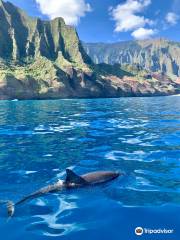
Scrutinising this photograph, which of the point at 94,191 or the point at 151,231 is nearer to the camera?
the point at 151,231

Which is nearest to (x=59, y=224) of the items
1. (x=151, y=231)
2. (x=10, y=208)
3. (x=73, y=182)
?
(x=10, y=208)

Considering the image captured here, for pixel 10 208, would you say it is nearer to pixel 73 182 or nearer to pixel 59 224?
pixel 59 224

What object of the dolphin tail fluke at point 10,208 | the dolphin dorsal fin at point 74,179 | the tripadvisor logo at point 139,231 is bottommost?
the tripadvisor logo at point 139,231

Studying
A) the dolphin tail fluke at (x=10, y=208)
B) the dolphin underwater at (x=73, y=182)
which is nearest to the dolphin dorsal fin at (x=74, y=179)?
the dolphin underwater at (x=73, y=182)

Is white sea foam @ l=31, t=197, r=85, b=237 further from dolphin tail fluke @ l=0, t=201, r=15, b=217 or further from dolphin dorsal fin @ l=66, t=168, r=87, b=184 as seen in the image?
dolphin dorsal fin @ l=66, t=168, r=87, b=184

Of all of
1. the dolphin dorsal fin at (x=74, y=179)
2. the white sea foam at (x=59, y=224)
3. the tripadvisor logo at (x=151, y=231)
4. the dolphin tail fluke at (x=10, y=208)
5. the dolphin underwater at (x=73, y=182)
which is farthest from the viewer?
the dolphin dorsal fin at (x=74, y=179)

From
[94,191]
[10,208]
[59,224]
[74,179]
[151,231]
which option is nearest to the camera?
[151,231]

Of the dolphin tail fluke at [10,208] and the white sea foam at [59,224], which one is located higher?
the dolphin tail fluke at [10,208]

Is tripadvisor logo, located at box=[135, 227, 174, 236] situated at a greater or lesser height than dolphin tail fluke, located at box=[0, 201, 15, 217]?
lesser

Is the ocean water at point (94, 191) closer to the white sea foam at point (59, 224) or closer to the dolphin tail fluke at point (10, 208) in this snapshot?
the white sea foam at point (59, 224)

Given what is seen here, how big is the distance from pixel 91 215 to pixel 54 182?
426 cm

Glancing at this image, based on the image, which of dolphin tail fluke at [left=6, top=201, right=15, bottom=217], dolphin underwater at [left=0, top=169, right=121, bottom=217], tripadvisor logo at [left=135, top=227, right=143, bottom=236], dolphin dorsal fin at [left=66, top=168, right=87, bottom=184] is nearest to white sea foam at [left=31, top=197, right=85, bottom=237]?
dolphin tail fluke at [left=6, top=201, right=15, bottom=217]

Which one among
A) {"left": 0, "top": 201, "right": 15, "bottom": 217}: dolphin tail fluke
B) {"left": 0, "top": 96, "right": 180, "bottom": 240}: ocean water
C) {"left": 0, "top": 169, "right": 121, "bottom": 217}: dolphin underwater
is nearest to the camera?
{"left": 0, "top": 96, "right": 180, "bottom": 240}: ocean water

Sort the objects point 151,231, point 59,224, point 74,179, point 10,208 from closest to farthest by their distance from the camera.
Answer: point 151,231 < point 59,224 < point 10,208 < point 74,179
